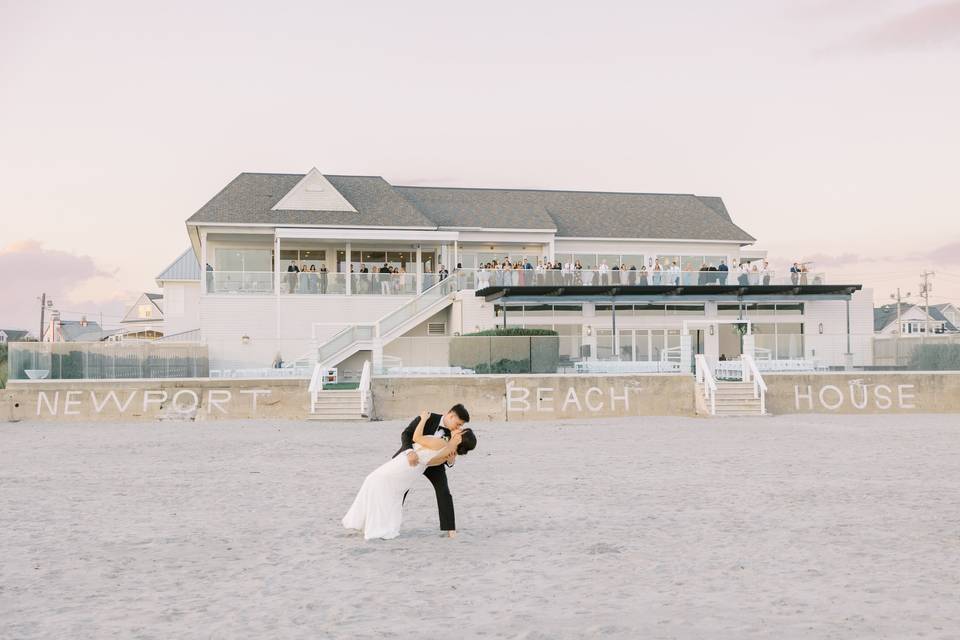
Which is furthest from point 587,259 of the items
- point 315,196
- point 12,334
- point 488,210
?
point 12,334

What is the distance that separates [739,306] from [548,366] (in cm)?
1670

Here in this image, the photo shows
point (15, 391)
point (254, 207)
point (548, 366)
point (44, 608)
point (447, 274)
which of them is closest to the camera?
point (44, 608)

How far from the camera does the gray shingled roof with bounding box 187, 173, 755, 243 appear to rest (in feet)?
147

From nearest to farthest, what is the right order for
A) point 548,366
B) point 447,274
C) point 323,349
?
point 548,366
point 323,349
point 447,274

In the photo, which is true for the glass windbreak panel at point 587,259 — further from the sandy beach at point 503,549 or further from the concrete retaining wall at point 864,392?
the sandy beach at point 503,549

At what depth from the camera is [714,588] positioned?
7.57 m

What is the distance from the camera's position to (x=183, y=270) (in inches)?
2657

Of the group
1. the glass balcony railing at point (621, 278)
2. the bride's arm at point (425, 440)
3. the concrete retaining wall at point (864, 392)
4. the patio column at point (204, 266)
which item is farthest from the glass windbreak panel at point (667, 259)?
the bride's arm at point (425, 440)

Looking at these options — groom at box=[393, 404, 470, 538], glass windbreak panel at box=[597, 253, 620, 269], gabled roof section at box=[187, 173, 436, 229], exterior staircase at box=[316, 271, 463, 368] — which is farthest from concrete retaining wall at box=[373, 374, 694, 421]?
glass windbreak panel at box=[597, 253, 620, 269]

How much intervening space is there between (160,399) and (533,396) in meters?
10.8

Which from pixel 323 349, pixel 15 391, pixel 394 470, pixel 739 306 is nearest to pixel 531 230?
pixel 739 306

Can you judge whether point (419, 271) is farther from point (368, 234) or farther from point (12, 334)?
point (12, 334)

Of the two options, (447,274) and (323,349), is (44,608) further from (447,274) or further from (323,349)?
(447,274)

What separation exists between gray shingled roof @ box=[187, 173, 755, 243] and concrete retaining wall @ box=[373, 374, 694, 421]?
58.8ft
